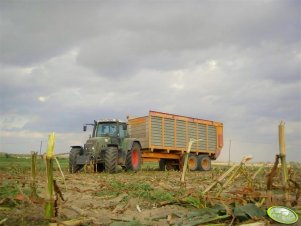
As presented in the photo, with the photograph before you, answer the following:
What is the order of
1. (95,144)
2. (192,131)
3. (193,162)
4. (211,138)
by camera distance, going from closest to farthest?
(95,144)
(193,162)
(192,131)
(211,138)

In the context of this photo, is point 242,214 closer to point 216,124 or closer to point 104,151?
point 104,151

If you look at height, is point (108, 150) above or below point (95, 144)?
below

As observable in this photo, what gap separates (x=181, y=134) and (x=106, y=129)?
17.8 feet

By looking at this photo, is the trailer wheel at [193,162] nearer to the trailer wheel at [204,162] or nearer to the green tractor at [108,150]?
the trailer wheel at [204,162]

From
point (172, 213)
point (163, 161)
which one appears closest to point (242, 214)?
point (172, 213)

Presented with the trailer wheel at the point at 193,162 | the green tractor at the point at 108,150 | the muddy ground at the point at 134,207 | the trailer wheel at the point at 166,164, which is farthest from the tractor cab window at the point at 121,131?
the muddy ground at the point at 134,207

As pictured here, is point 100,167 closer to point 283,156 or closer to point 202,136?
point 202,136

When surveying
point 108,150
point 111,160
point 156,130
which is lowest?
point 111,160

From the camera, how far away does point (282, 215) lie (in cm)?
548

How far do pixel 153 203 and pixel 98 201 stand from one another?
3.45 feet

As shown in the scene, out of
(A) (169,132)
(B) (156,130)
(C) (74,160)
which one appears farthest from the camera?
(A) (169,132)

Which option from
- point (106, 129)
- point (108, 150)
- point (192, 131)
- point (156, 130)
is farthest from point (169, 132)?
point (108, 150)

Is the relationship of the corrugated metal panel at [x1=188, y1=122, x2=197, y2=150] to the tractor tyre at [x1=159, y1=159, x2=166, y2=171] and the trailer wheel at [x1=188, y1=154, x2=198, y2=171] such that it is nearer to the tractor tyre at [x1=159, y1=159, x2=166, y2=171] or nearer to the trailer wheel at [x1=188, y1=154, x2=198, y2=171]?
the trailer wheel at [x1=188, y1=154, x2=198, y2=171]

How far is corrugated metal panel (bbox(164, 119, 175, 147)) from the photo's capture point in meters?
20.5
